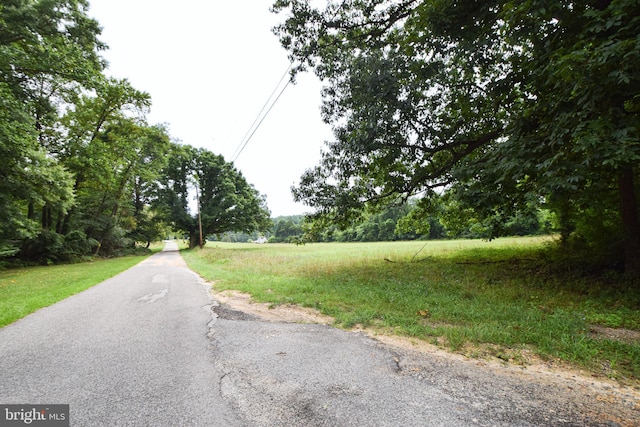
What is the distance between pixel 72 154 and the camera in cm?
1806

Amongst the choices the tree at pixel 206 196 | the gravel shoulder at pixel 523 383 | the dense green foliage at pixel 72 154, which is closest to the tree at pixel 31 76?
the dense green foliage at pixel 72 154

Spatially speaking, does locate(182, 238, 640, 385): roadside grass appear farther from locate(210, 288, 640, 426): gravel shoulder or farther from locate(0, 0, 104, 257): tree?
locate(0, 0, 104, 257): tree

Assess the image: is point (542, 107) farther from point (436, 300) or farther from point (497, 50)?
point (436, 300)

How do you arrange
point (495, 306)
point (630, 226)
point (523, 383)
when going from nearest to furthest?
point (523, 383), point (495, 306), point (630, 226)

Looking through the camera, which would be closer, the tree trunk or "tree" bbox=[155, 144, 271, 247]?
the tree trunk

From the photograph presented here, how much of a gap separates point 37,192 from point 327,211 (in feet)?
49.4

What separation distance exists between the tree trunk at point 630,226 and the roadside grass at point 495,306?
46 cm

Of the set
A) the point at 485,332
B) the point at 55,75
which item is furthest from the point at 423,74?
the point at 55,75

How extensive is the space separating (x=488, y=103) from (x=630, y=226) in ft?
16.9

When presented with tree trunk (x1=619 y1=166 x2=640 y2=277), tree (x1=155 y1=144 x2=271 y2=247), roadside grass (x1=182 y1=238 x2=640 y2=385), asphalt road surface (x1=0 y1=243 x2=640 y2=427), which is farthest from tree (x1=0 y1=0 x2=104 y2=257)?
tree trunk (x1=619 y1=166 x2=640 y2=277)

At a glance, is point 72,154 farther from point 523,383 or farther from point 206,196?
point 523,383

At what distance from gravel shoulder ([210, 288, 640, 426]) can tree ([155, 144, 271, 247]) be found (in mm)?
32277

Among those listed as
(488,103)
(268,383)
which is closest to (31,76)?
(268,383)

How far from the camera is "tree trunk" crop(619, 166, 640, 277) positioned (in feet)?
22.0
